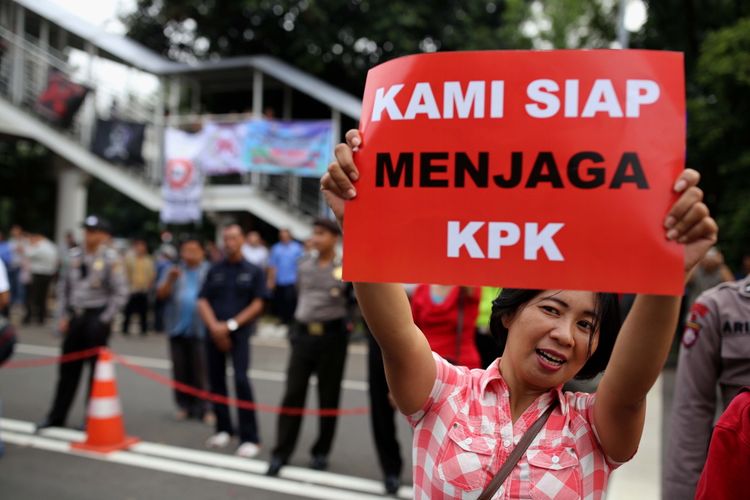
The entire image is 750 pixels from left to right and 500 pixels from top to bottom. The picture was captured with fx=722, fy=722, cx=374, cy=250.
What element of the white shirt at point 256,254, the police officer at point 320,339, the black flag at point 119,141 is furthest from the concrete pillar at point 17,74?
the police officer at point 320,339

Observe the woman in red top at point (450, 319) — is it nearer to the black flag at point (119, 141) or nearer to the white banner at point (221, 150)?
the white banner at point (221, 150)

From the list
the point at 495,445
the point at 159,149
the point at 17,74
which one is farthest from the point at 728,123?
the point at 17,74

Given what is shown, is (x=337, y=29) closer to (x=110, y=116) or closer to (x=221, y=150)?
(x=221, y=150)

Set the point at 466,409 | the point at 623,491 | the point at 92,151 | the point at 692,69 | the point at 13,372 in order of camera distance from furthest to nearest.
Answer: the point at 92,151 < the point at 692,69 < the point at 13,372 < the point at 623,491 < the point at 466,409

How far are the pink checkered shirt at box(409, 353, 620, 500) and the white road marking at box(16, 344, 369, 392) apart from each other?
257 inches

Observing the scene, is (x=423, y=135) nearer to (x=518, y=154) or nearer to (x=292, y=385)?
(x=518, y=154)

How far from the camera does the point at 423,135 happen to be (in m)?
1.61

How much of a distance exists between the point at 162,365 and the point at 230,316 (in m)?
4.18

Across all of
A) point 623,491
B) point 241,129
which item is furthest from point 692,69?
point 623,491

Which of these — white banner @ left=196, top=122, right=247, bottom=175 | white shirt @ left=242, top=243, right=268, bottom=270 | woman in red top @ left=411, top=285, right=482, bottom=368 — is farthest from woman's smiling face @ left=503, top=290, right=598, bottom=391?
white banner @ left=196, top=122, right=247, bottom=175

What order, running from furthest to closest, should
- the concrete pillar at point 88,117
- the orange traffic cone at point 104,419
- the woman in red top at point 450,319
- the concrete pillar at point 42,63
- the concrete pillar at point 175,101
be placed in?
the concrete pillar at point 42,63
the concrete pillar at point 175,101
the concrete pillar at point 88,117
the orange traffic cone at point 104,419
the woman in red top at point 450,319

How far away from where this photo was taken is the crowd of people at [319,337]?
2.54 m

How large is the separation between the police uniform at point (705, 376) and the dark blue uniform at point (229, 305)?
398 centimetres

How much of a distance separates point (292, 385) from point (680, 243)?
4.36 meters
